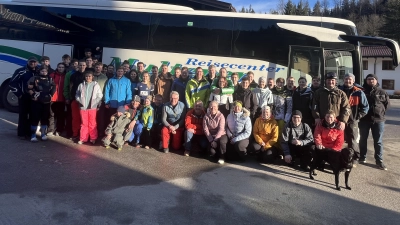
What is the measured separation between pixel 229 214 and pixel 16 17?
33.3ft

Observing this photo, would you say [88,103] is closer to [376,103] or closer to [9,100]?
[9,100]

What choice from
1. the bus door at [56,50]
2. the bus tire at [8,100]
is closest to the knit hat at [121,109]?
the bus door at [56,50]

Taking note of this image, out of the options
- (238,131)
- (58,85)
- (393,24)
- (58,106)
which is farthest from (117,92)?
(393,24)

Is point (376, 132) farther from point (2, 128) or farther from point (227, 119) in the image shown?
point (2, 128)

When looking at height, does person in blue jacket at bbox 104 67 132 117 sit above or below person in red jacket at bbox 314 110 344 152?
above

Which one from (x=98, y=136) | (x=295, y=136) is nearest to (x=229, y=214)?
(x=295, y=136)

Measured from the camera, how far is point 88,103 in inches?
299

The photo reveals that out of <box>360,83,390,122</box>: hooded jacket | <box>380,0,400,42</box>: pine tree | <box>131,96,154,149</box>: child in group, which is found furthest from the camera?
<box>380,0,400,42</box>: pine tree

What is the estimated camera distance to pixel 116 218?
410cm

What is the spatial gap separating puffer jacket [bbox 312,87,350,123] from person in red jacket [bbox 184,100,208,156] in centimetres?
245

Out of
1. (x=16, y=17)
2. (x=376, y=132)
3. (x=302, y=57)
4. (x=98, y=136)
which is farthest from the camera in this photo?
(x=16, y=17)

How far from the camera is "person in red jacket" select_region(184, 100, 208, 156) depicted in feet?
23.9

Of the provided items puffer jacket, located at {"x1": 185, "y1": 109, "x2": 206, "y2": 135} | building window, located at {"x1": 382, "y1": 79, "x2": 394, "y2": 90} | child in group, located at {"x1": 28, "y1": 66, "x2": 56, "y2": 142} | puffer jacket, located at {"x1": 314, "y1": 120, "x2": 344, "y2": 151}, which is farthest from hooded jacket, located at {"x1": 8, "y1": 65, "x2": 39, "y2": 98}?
building window, located at {"x1": 382, "y1": 79, "x2": 394, "y2": 90}

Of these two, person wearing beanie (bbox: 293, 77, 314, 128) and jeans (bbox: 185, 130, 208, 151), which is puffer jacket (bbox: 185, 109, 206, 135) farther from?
person wearing beanie (bbox: 293, 77, 314, 128)
